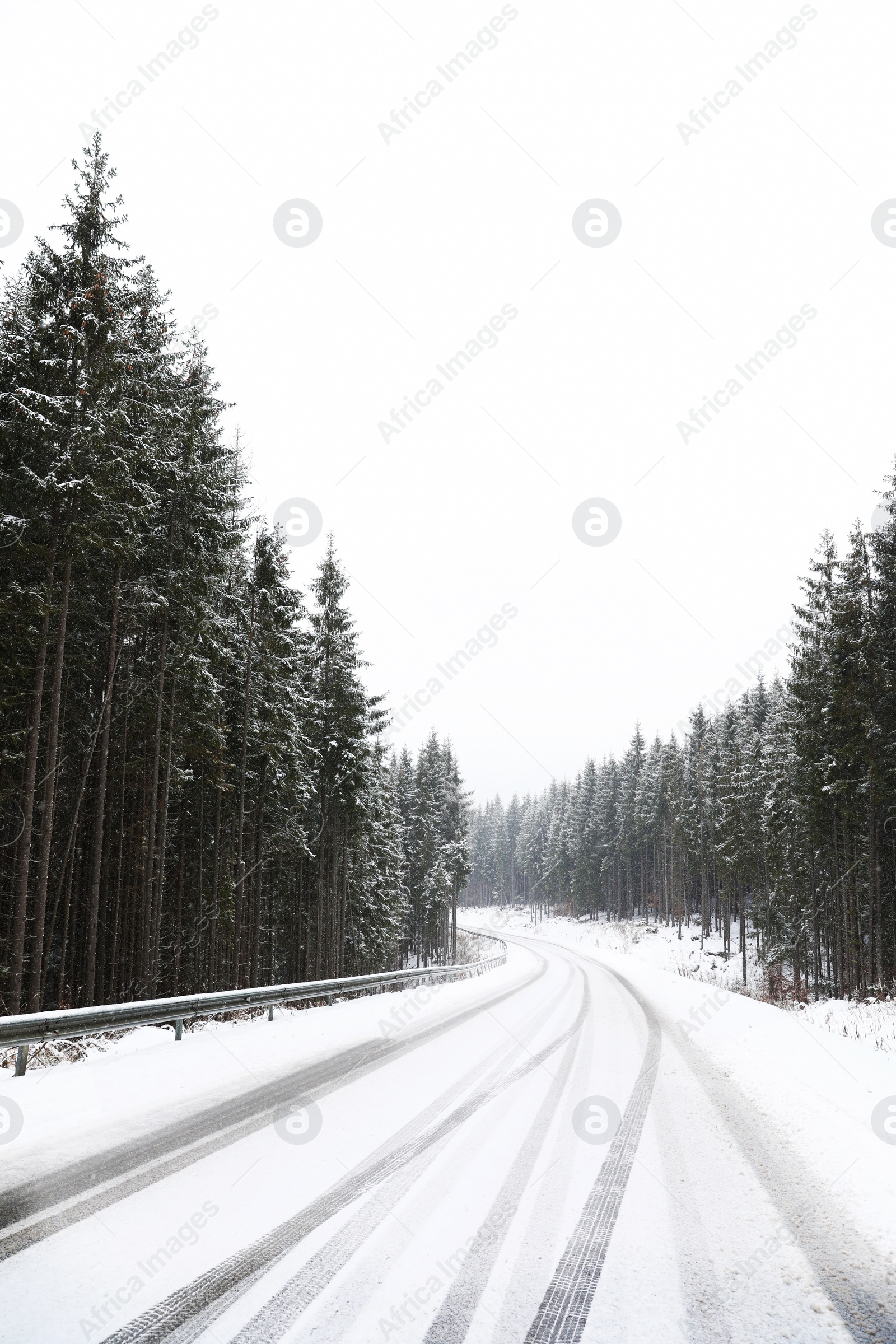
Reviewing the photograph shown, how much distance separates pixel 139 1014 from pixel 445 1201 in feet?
20.2

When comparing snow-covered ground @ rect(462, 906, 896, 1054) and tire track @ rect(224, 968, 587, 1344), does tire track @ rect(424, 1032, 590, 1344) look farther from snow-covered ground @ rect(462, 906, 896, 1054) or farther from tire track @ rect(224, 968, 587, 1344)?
snow-covered ground @ rect(462, 906, 896, 1054)

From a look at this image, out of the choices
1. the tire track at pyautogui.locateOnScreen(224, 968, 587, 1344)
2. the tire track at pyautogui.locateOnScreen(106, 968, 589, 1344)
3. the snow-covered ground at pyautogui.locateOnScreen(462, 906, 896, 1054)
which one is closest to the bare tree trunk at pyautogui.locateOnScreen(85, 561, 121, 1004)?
the tire track at pyautogui.locateOnScreen(106, 968, 589, 1344)

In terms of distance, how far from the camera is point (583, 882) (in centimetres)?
7806

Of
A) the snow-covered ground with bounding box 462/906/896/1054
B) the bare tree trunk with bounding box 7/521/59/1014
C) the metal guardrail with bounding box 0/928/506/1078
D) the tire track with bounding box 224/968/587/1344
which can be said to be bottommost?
the snow-covered ground with bounding box 462/906/896/1054

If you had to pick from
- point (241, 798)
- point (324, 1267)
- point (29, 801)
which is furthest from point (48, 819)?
point (324, 1267)

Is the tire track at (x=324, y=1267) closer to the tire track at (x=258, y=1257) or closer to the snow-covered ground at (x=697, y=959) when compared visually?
the tire track at (x=258, y=1257)

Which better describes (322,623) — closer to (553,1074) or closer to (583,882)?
(553,1074)

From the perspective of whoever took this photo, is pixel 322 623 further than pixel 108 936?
Yes

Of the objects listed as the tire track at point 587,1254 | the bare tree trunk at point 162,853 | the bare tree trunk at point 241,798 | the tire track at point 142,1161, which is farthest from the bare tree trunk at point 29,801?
the tire track at point 587,1254

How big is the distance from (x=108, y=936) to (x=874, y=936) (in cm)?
2365

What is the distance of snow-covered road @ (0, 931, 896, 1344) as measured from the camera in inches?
132

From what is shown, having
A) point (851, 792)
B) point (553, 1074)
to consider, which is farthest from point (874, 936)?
point (553, 1074)

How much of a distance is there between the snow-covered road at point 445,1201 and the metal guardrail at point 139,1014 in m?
0.46

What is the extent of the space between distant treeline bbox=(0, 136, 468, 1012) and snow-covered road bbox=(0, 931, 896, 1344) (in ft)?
19.1
